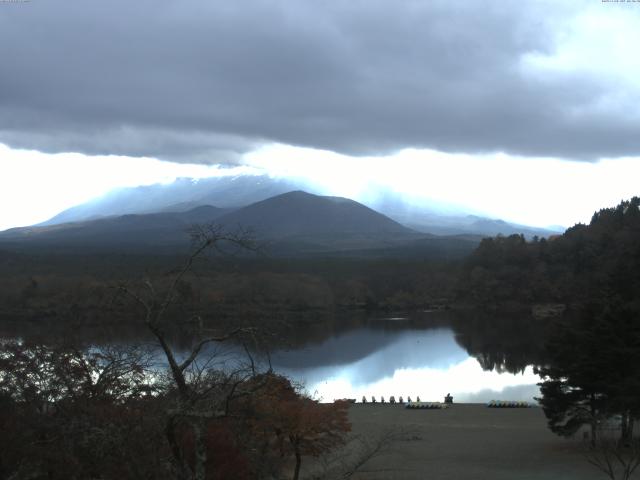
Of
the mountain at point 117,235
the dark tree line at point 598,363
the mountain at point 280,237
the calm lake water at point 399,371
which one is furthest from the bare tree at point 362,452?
the mountain at point 117,235

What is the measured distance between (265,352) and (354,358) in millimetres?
34979

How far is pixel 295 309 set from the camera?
64.4m

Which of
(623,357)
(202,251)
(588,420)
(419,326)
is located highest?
(202,251)

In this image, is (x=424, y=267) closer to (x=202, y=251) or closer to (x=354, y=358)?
(x=354, y=358)

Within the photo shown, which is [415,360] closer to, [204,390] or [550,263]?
[204,390]

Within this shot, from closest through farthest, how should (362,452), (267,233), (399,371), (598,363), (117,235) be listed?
(598,363) < (362,452) < (399,371) < (117,235) < (267,233)

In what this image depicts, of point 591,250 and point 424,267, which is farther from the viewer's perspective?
point 424,267

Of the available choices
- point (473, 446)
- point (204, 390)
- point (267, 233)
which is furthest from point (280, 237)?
point (204, 390)

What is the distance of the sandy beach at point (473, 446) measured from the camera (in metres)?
14.4

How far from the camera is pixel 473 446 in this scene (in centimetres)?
1792

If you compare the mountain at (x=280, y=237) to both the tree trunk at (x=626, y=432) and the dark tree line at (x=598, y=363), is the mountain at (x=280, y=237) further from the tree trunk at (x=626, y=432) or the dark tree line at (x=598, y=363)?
the tree trunk at (x=626, y=432)

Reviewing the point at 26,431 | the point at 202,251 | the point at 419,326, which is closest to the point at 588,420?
the point at 26,431

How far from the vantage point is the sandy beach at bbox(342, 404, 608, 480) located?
14391 mm

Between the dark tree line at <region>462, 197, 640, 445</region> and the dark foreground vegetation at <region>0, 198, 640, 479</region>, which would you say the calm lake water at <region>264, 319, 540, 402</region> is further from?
the dark tree line at <region>462, 197, 640, 445</region>
